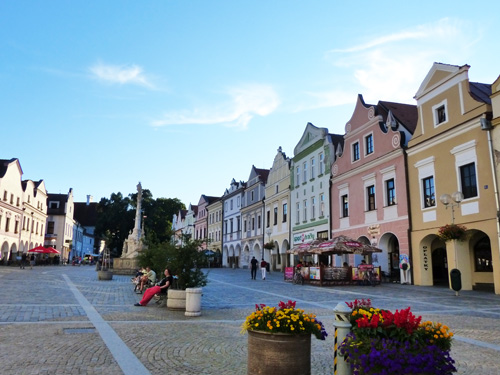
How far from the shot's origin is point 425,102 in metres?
24.3

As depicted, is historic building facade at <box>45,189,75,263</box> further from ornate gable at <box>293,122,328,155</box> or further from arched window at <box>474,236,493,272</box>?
arched window at <box>474,236,493,272</box>

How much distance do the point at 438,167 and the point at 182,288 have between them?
16257mm

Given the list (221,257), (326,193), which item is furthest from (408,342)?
(221,257)

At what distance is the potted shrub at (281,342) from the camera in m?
4.95

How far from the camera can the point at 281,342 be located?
16.3 feet

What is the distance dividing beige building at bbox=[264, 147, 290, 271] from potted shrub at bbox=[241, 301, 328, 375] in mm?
36243

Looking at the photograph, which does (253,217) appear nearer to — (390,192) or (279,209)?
(279,209)

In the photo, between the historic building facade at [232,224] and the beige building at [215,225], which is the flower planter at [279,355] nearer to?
the historic building facade at [232,224]

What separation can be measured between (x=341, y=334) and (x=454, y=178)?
64.2ft

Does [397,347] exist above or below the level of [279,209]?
below

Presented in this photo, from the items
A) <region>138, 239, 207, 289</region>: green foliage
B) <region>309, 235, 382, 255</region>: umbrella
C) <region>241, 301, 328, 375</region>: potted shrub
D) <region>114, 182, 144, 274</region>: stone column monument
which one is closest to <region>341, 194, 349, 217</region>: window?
<region>309, 235, 382, 255</region>: umbrella

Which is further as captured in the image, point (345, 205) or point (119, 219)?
point (119, 219)

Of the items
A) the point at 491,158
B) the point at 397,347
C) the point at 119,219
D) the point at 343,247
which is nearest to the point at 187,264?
the point at 397,347

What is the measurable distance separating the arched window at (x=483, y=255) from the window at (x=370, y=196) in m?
7.90
